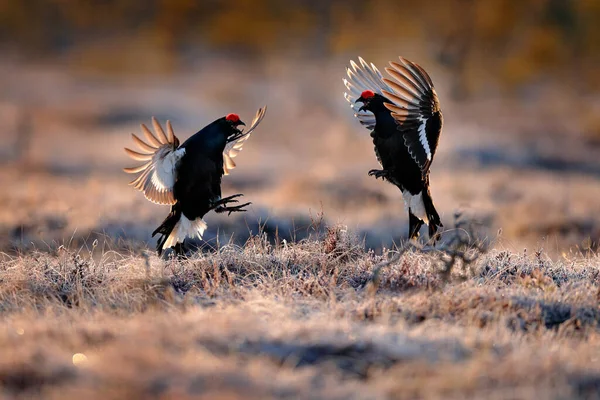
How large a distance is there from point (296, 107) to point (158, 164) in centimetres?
2344

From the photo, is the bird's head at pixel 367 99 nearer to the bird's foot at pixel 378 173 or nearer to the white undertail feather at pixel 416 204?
the bird's foot at pixel 378 173

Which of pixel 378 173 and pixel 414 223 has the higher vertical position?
pixel 378 173

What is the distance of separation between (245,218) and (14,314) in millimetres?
5107

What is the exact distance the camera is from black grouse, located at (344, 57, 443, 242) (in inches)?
274

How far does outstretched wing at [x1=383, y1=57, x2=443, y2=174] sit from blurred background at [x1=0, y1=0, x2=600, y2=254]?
3.00ft

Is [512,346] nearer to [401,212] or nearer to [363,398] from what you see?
[363,398]

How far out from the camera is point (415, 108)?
7.01 meters

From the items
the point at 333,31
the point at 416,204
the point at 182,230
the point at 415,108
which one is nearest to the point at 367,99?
the point at 415,108

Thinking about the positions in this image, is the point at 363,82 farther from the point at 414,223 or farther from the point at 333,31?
the point at 333,31

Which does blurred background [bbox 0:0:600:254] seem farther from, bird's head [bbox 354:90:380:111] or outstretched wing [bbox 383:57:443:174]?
bird's head [bbox 354:90:380:111]

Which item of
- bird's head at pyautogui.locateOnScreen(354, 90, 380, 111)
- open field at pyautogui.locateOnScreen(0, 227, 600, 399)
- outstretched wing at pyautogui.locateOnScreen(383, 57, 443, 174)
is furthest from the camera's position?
bird's head at pyautogui.locateOnScreen(354, 90, 380, 111)

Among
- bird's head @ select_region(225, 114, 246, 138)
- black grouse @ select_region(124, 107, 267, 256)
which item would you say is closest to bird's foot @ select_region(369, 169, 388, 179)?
black grouse @ select_region(124, 107, 267, 256)

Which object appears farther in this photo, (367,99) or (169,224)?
(169,224)

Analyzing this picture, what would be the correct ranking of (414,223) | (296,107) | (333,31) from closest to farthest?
(414,223)
(296,107)
(333,31)
